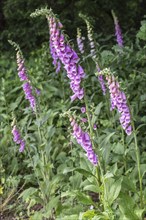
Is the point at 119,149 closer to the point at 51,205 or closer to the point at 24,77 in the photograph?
the point at 51,205

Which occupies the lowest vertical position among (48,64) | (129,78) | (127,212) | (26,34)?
(127,212)

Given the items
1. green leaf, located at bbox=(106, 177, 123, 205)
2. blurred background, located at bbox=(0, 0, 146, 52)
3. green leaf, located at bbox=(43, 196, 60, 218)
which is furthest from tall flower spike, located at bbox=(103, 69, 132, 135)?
blurred background, located at bbox=(0, 0, 146, 52)

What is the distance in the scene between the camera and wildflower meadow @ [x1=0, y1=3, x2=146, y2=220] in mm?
3324

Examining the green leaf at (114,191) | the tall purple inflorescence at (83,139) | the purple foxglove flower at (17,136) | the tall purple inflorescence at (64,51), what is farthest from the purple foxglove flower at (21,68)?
the green leaf at (114,191)

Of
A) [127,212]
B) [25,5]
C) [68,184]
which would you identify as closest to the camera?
[127,212]

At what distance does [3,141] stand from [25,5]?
4046 millimetres

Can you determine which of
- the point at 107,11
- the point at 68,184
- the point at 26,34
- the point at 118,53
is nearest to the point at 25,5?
the point at 26,34

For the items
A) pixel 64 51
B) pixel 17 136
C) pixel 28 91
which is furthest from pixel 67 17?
pixel 64 51

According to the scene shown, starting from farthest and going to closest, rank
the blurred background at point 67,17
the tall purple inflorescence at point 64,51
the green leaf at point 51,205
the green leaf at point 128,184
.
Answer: the blurred background at point 67,17 → the green leaf at point 51,205 → the green leaf at point 128,184 → the tall purple inflorescence at point 64,51

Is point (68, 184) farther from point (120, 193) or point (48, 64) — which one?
point (48, 64)

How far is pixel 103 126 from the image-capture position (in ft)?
18.7

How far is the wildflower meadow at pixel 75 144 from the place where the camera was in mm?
3324

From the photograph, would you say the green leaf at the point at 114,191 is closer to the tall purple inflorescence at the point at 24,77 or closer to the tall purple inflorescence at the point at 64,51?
the tall purple inflorescence at the point at 64,51

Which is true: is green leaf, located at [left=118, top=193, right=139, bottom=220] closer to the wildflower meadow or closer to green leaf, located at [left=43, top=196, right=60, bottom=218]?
the wildflower meadow
